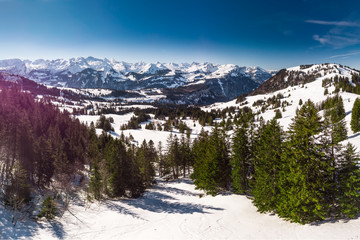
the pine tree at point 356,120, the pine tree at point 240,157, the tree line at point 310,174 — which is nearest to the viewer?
the tree line at point 310,174

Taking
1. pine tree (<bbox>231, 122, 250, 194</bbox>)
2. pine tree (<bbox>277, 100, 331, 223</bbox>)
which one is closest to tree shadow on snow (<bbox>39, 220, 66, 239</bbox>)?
pine tree (<bbox>277, 100, 331, 223</bbox>)

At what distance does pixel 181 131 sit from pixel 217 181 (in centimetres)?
12929

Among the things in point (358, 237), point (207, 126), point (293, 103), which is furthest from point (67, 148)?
point (293, 103)

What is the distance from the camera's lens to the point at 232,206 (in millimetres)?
28188

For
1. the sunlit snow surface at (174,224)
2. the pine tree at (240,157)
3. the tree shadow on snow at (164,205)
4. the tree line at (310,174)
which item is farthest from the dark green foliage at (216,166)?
the tree line at (310,174)

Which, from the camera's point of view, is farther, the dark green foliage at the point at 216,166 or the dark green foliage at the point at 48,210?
the dark green foliage at the point at 216,166

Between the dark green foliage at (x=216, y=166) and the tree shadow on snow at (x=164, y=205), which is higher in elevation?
the dark green foliage at (x=216, y=166)

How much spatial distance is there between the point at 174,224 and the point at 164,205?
9779 millimetres

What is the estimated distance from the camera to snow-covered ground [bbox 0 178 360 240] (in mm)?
17953

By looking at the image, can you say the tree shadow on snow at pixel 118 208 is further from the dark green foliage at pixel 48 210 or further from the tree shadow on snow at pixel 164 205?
the dark green foliage at pixel 48 210

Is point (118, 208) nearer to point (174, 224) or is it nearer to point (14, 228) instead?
point (174, 224)

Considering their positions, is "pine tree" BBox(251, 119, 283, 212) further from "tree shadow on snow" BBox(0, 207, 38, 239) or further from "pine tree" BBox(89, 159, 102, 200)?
"tree shadow on snow" BBox(0, 207, 38, 239)

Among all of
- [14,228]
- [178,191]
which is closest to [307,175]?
[178,191]

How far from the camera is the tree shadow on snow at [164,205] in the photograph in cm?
2880
